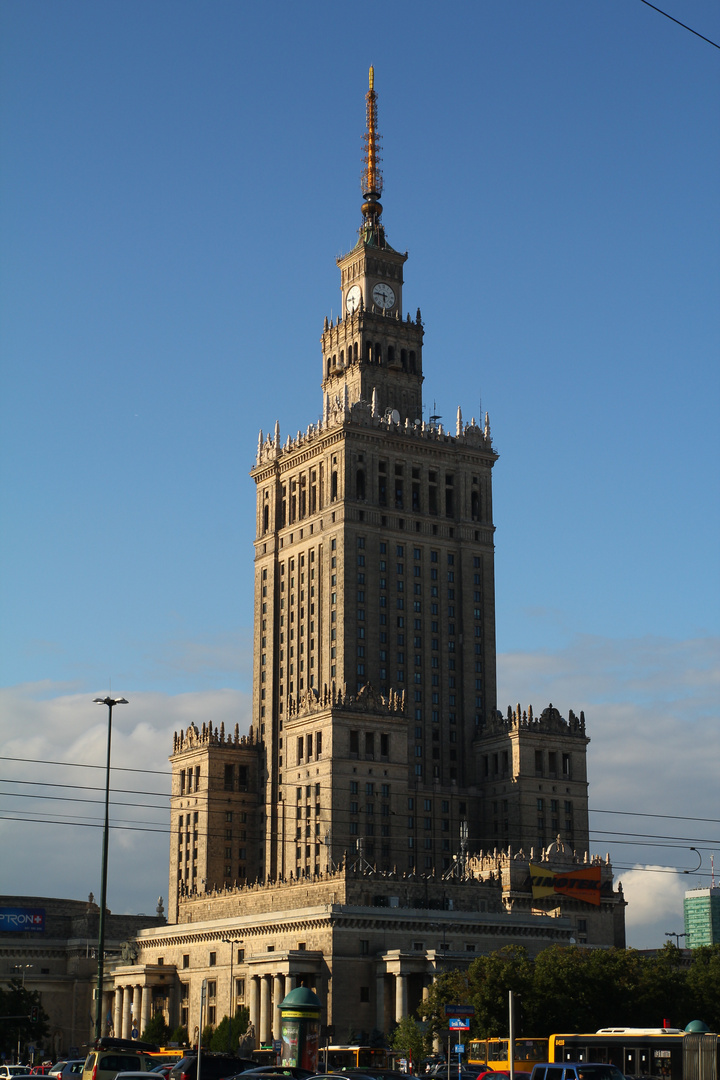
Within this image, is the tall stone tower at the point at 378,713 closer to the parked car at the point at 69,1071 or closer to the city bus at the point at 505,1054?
the city bus at the point at 505,1054

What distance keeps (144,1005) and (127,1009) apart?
5.39m

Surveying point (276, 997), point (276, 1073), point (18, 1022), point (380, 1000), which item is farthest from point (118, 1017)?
point (276, 1073)

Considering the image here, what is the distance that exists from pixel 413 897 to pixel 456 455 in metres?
66.4

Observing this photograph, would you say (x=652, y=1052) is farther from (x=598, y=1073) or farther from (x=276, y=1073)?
(x=276, y=1073)

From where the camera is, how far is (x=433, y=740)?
186m

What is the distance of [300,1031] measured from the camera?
77438mm

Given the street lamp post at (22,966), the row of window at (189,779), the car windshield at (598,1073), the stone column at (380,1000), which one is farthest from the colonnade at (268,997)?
the car windshield at (598,1073)

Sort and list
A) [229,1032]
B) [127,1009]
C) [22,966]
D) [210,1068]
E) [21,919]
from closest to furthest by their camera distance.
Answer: [210,1068], [229,1032], [127,1009], [22,966], [21,919]

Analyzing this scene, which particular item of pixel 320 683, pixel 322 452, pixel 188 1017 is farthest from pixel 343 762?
pixel 322 452

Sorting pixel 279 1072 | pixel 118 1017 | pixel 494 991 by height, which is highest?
pixel 494 991

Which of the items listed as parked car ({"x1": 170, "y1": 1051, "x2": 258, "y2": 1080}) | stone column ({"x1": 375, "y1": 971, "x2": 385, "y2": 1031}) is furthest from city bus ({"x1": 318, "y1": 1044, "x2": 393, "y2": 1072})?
stone column ({"x1": 375, "y1": 971, "x2": 385, "y2": 1031})

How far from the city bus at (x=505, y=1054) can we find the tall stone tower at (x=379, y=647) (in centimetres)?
6695

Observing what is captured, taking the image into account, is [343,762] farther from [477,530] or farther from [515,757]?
[477,530]

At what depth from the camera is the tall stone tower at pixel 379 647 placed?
561 ft
